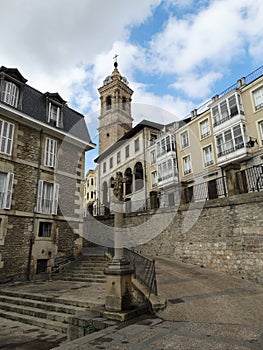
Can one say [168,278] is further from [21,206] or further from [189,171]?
[189,171]

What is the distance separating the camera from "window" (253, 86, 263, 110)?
17.6m

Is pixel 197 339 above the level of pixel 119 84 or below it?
below

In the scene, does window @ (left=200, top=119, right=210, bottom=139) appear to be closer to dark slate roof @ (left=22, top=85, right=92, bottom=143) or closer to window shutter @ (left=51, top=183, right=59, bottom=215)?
dark slate roof @ (left=22, top=85, right=92, bottom=143)

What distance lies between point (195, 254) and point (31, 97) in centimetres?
1220

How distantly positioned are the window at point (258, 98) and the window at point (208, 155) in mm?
4923

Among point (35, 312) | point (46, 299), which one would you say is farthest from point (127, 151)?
point (35, 312)

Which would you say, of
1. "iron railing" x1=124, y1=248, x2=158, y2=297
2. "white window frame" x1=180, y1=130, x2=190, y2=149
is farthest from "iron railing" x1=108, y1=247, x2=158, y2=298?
"white window frame" x1=180, y1=130, x2=190, y2=149

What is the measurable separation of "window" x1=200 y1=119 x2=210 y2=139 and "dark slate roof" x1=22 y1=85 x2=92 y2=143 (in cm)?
1113

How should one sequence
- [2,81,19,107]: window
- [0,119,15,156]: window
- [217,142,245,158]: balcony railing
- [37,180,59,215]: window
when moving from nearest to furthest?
[0,119,15,156]: window
[2,81,19,107]: window
[37,180,59,215]: window
[217,142,245,158]: balcony railing

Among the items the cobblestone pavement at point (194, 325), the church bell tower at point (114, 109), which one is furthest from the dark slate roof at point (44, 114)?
the church bell tower at point (114, 109)

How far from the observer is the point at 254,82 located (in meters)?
17.8

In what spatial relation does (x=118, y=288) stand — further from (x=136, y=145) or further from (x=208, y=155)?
(x=136, y=145)

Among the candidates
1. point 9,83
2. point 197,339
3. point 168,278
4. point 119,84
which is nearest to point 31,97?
point 9,83

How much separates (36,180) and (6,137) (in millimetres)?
2575
